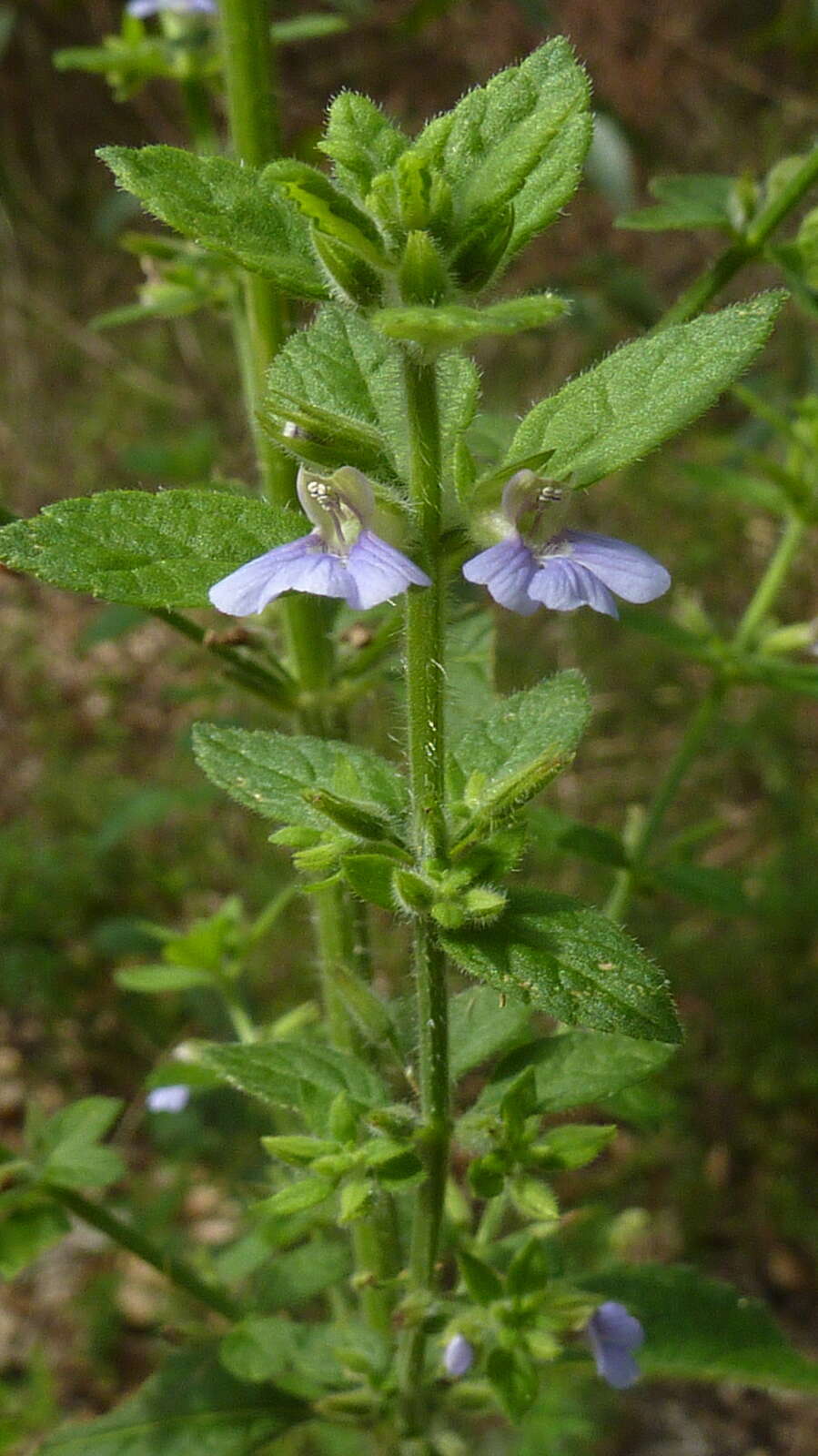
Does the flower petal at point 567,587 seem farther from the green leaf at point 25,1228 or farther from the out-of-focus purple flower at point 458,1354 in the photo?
the green leaf at point 25,1228

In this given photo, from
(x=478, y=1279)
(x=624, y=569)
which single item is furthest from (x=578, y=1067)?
(x=624, y=569)

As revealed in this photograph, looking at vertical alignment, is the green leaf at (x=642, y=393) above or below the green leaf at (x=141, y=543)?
above

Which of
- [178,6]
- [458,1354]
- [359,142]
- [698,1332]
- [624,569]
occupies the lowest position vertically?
[698,1332]

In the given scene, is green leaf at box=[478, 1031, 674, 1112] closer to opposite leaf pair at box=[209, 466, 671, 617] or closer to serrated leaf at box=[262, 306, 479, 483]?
opposite leaf pair at box=[209, 466, 671, 617]

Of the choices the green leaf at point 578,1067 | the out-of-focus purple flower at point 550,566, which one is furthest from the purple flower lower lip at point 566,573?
the green leaf at point 578,1067

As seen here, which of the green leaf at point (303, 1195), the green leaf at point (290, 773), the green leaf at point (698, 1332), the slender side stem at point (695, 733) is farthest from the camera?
the slender side stem at point (695, 733)

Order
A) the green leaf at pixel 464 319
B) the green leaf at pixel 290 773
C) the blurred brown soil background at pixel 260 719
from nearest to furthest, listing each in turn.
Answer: the green leaf at pixel 464 319, the green leaf at pixel 290 773, the blurred brown soil background at pixel 260 719

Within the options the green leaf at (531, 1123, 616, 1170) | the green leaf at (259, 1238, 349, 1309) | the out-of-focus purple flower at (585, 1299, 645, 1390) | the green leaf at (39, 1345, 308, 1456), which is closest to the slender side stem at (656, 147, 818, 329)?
the green leaf at (531, 1123, 616, 1170)

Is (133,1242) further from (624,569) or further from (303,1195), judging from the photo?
(624,569)
